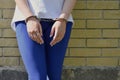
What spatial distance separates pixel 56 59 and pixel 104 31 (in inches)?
44.8

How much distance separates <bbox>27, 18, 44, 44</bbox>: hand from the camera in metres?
2.48

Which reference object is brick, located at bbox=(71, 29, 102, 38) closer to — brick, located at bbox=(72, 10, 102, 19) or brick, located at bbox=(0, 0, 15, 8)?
brick, located at bbox=(72, 10, 102, 19)

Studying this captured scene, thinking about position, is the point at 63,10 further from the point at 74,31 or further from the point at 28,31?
the point at 74,31

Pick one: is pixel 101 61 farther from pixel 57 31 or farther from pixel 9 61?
pixel 57 31

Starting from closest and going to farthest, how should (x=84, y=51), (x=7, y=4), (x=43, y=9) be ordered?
(x=43, y=9) → (x=7, y=4) → (x=84, y=51)

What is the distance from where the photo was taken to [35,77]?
2539 millimetres

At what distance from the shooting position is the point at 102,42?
12.1 feet

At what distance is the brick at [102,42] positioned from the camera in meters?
3.67

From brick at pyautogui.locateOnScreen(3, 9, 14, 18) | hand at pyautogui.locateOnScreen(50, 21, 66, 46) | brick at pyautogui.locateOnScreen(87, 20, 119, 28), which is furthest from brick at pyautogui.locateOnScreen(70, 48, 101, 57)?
hand at pyautogui.locateOnScreen(50, 21, 66, 46)

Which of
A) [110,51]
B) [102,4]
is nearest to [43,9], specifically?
[102,4]

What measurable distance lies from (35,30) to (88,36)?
1.27m

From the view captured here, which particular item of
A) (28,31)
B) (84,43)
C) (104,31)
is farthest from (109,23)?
(28,31)

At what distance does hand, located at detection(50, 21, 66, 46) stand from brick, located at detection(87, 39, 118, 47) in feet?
3.71

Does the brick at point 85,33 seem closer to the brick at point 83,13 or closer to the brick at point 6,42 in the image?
the brick at point 83,13
